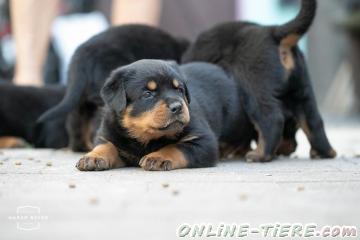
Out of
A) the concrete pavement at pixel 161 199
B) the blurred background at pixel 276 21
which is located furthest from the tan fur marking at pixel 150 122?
the blurred background at pixel 276 21

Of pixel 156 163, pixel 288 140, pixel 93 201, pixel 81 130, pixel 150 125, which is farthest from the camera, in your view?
pixel 81 130

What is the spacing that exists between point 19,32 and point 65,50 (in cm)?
230

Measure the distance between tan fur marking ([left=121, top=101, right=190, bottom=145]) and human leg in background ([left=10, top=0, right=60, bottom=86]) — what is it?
2777mm

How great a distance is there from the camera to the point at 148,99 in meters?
3.87

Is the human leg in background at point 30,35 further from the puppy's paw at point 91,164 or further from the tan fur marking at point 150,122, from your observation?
the puppy's paw at point 91,164

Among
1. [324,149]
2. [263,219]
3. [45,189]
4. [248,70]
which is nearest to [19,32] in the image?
[248,70]

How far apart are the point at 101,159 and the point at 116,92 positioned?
39cm

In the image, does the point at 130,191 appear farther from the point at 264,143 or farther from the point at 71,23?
the point at 71,23

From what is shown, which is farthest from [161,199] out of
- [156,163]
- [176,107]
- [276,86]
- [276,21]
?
[276,21]

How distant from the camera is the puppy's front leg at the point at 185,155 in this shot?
3.75 m

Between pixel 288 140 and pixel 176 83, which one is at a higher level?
pixel 176 83

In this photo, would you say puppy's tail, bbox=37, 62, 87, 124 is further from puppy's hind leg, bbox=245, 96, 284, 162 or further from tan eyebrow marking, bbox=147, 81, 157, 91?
puppy's hind leg, bbox=245, 96, 284, 162

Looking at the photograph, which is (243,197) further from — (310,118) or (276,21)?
(276,21)

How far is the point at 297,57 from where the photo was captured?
4.62 m
